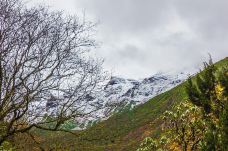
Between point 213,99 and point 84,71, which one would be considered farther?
point 213,99

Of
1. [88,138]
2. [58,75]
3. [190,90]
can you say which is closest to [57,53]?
[58,75]

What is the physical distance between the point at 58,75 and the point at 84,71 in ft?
3.84

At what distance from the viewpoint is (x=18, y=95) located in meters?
20.0

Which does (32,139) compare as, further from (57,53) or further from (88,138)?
(57,53)

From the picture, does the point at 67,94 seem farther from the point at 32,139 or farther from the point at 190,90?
the point at 190,90

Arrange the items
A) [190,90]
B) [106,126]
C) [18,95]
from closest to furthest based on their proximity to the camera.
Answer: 1. [18,95]
2. [106,126]
3. [190,90]

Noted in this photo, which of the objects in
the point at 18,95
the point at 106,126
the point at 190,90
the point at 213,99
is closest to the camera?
the point at 18,95

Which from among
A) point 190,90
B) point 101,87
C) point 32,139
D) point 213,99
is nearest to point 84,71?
point 101,87

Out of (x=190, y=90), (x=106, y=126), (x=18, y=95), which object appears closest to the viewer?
(x=18, y=95)

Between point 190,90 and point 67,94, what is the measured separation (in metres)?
25.6

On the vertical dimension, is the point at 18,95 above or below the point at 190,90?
below

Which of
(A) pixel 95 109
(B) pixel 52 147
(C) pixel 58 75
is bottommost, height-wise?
(B) pixel 52 147

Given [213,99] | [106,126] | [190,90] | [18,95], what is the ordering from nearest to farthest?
[18,95] < [106,126] < [213,99] < [190,90]

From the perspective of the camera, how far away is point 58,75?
20734 millimetres
